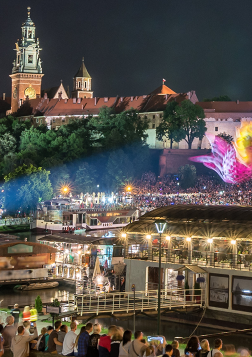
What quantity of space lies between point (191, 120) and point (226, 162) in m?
8.80

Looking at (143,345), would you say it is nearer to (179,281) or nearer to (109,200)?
(179,281)

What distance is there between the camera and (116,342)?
43.5ft

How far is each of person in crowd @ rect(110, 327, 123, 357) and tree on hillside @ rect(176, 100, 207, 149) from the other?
79086 millimetres

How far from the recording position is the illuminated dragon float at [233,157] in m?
81.8

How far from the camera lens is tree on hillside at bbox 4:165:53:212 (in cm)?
7625

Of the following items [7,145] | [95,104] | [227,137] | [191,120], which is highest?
[95,104]

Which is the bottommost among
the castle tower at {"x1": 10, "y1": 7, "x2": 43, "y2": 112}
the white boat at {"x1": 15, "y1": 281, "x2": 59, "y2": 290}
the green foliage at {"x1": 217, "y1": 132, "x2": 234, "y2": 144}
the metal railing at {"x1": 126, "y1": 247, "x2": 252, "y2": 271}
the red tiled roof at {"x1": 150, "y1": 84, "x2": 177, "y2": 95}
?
the white boat at {"x1": 15, "y1": 281, "x2": 59, "y2": 290}

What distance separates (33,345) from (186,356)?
3308mm

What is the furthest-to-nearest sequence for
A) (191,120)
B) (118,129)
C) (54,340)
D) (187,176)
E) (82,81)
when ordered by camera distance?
(82,81) < (118,129) < (191,120) < (187,176) < (54,340)

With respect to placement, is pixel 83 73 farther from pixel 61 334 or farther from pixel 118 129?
pixel 61 334

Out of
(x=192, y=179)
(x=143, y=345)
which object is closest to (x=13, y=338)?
(x=143, y=345)

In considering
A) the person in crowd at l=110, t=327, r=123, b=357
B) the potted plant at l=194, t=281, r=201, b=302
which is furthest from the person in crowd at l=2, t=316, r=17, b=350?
the potted plant at l=194, t=281, r=201, b=302

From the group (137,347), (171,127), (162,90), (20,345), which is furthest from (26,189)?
(137,347)

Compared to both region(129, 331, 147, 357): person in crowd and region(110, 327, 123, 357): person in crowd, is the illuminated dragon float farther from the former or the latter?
region(129, 331, 147, 357): person in crowd
